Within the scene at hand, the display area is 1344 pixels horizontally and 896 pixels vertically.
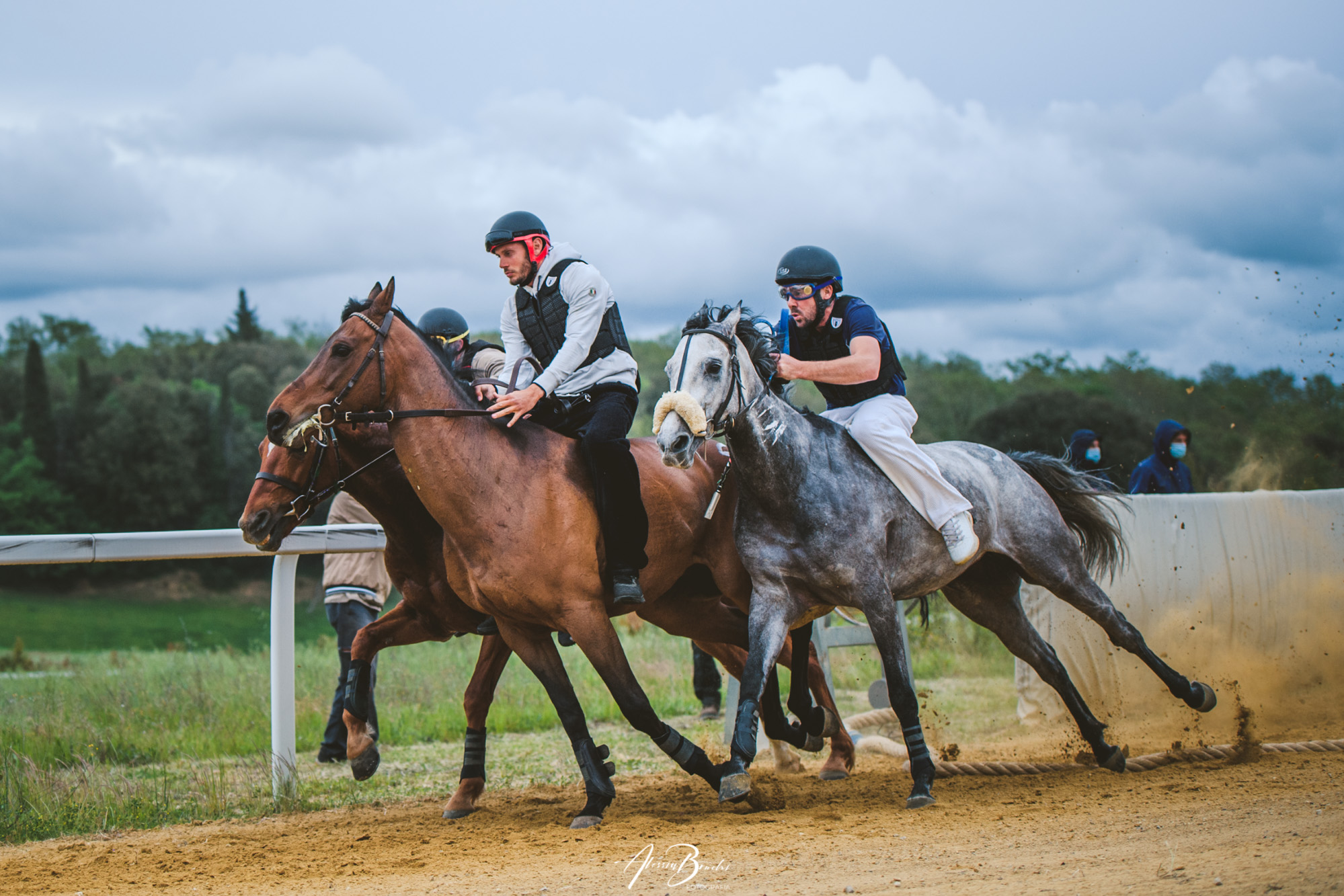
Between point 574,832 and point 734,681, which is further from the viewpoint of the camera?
point 734,681

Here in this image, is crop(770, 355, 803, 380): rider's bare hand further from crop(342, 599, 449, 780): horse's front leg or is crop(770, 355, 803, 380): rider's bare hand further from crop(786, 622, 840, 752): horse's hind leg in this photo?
crop(342, 599, 449, 780): horse's front leg

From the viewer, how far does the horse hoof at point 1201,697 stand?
6652 millimetres

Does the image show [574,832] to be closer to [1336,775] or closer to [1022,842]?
[1022,842]

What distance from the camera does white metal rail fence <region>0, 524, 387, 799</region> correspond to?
5.98 m

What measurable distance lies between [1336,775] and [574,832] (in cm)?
403

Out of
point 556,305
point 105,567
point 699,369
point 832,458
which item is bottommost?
point 105,567

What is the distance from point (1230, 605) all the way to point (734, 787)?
15.2ft

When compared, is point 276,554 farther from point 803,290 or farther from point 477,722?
point 803,290

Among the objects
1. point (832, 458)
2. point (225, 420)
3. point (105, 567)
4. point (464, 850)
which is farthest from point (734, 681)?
point (225, 420)

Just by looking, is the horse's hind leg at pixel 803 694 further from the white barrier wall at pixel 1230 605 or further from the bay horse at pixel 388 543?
the white barrier wall at pixel 1230 605

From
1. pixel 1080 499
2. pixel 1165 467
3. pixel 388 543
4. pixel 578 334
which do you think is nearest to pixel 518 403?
pixel 578 334

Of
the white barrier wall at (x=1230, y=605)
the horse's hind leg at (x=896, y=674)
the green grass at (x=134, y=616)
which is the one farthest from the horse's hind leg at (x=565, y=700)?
the green grass at (x=134, y=616)

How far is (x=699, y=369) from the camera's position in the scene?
5434 millimetres

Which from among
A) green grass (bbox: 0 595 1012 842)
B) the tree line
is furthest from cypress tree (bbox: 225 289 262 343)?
green grass (bbox: 0 595 1012 842)
